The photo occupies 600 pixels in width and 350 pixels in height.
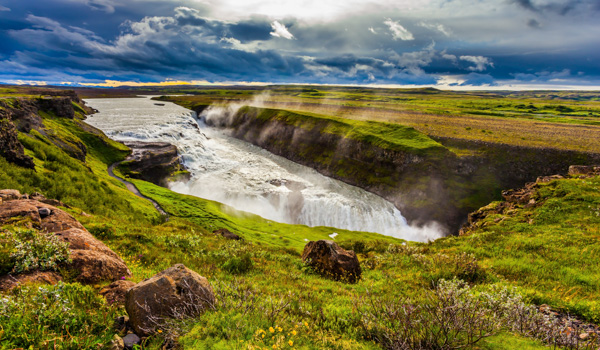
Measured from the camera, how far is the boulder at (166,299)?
19.7ft

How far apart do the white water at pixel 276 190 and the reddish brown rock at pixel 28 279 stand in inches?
1679

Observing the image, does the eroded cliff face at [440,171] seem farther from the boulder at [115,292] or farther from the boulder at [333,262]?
the boulder at [115,292]

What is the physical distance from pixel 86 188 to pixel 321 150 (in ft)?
188

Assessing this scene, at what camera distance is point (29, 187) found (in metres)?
19.4

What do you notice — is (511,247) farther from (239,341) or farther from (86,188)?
(86,188)

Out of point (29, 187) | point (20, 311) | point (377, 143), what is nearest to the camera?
point (20, 311)

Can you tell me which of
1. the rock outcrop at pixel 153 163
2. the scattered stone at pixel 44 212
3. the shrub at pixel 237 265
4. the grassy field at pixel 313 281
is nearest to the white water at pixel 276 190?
the rock outcrop at pixel 153 163

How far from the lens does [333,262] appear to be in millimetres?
14031

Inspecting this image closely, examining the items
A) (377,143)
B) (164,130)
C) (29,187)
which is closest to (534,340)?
(29,187)

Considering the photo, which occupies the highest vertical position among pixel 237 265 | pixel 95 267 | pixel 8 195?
pixel 8 195

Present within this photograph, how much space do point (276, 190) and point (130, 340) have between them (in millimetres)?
51358

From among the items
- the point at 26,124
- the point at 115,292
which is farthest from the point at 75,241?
the point at 26,124

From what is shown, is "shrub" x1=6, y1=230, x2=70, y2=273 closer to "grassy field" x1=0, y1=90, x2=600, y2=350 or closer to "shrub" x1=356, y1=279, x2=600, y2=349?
"grassy field" x1=0, y1=90, x2=600, y2=350

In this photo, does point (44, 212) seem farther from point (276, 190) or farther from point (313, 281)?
point (276, 190)
